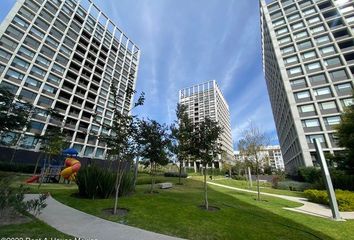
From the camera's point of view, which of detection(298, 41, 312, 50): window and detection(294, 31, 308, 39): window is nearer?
detection(298, 41, 312, 50): window

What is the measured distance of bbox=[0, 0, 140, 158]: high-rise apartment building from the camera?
134 feet

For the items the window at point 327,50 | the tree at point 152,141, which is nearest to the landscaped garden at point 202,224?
the tree at point 152,141

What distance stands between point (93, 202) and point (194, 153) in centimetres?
611

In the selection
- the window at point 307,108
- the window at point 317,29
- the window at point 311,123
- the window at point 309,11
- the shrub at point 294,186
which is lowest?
the shrub at point 294,186

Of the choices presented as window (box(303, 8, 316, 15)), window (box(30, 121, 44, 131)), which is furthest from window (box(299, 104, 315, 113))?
window (box(30, 121, 44, 131))

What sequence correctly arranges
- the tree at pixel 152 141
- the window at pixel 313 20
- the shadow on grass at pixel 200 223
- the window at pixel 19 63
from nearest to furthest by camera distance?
the shadow on grass at pixel 200 223, the tree at pixel 152 141, the window at pixel 19 63, the window at pixel 313 20

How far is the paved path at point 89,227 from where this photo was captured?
5.48 m

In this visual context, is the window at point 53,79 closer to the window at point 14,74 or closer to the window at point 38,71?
the window at point 38,71

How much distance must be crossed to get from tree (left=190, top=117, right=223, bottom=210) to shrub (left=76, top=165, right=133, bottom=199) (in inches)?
213

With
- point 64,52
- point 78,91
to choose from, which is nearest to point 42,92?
point 78,91

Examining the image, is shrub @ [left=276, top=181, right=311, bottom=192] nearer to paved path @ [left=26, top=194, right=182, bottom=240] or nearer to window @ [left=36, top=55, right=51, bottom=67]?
paved path @ [left=26, top=194, right=182, bottom=240]

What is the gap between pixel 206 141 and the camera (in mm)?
10734

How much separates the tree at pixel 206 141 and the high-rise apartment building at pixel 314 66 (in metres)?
33.7

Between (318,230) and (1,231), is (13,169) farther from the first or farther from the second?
(318,230)
